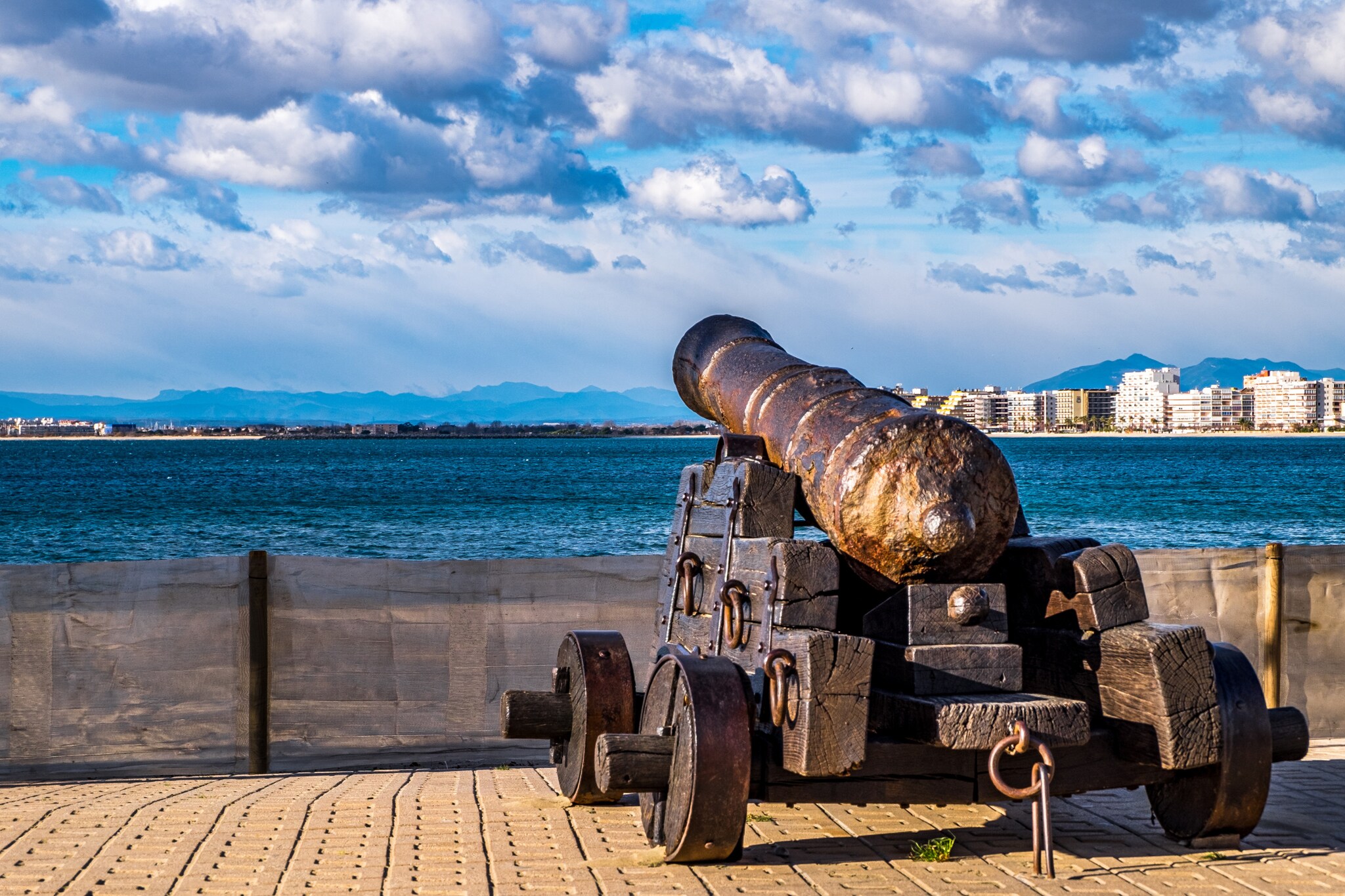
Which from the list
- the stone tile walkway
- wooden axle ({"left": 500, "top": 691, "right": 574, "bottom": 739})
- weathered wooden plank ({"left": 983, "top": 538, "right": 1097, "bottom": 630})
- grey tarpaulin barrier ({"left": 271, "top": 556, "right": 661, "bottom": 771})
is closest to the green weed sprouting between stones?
the stone tile walkway

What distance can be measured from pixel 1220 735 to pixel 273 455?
399ft

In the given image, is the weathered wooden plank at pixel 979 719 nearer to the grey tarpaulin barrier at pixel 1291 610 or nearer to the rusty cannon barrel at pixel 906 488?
the rusty cannon barrel at pixel 906 488

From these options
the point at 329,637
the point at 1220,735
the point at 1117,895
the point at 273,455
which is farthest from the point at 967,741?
the point at 273,455

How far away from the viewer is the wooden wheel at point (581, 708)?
19.0 feet

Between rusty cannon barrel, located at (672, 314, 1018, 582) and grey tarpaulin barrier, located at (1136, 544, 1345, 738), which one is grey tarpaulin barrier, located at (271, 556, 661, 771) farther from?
grey tarpaulin barrier, located at (1136, 544, 1345, 738)

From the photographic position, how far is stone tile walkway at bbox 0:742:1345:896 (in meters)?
4.68

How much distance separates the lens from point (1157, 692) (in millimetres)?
4965

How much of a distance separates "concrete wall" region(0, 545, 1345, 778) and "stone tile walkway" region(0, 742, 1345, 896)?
2.68ft

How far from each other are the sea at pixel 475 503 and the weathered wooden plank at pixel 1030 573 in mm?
26976

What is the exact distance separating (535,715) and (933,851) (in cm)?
176

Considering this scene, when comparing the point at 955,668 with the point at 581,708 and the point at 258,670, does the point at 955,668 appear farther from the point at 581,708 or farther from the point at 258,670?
the point at 258,670

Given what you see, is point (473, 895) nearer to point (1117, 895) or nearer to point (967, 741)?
point (967, 741)

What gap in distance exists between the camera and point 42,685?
24.0ft

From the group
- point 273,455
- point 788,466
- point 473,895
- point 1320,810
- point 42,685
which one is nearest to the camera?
point 473,895
